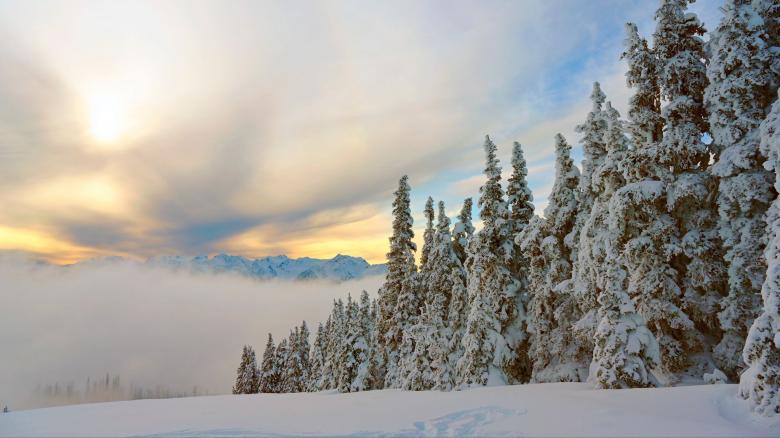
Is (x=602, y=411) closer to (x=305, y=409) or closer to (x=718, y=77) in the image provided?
(x=305, y=409)

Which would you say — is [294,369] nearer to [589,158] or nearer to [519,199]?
[519,199]

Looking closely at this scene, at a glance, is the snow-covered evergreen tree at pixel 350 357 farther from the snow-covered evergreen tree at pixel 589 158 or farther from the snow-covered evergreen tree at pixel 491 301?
the snow-covered evergreen tree at pixel 589 158

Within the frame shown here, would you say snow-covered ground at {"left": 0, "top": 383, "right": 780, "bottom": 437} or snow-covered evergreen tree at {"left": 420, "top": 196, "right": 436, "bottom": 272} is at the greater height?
snow-covered evergreen tree at {"left": 420, "top": 196, "right": 436, "bottom": 272}

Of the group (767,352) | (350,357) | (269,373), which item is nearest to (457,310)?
(350,357)

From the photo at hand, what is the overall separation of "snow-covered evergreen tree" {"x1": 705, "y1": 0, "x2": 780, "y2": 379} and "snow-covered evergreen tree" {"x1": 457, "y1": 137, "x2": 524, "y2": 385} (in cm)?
1206

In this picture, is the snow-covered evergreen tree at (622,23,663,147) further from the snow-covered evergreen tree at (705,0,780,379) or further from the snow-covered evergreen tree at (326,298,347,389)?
the snow-covered evergreen tree at (326,298,347,389)

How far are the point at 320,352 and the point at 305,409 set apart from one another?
197 feet

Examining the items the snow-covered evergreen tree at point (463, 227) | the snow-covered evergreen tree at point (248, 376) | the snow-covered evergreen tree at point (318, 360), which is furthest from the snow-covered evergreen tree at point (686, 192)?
the snow-covered evergreen tree at point (248, 376)

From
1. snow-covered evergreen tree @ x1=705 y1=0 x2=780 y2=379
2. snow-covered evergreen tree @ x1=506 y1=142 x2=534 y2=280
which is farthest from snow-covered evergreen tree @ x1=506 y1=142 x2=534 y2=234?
snow-covered evergreen tree @ x1=705 y1=0 x2=780 y2=379

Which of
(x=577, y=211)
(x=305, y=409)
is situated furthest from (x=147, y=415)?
(x=577, y=211)

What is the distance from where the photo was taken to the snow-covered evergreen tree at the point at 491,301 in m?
26.3

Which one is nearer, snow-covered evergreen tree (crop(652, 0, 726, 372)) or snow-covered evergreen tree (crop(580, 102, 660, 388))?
snow-covered evergreen tree (crop(580, 102, 660, 388))

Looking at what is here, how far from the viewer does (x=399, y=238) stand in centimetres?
4025

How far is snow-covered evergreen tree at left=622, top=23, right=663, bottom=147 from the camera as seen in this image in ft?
65.4
